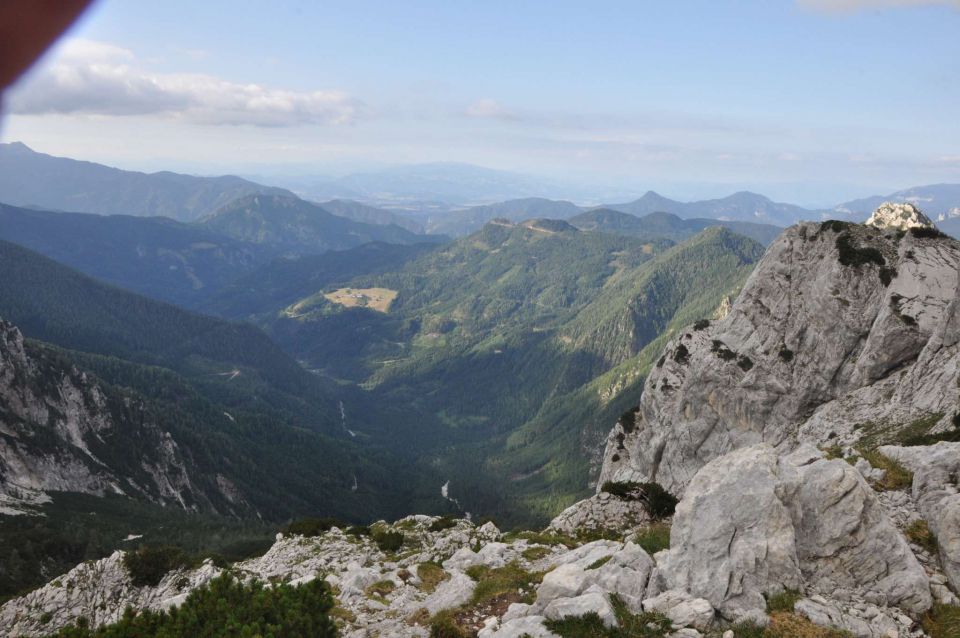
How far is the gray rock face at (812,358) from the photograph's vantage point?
2185 inches

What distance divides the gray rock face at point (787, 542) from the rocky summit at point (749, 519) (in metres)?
0.07

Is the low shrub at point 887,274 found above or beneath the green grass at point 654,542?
above

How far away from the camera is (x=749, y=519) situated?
23547 millimetres

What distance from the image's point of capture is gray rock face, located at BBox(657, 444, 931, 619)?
2148 cm

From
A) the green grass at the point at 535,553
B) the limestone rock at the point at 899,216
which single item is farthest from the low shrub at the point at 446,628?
the limestone rock at the point at 899,216

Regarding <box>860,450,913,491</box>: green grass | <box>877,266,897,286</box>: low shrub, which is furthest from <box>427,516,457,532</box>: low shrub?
<box>877,266,897,286</box>: low shrub

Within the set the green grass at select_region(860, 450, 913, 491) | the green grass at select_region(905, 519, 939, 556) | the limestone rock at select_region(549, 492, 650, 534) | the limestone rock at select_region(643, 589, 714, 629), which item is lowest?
the limestone rock at select_region(549, 492, 650, 534)

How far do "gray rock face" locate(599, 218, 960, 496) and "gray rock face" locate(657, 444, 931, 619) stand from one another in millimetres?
28639

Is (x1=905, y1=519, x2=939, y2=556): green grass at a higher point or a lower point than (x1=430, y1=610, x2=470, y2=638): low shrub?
higher

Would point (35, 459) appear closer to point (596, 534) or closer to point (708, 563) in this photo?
point (596, 534)

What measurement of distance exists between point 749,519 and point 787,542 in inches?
61.1

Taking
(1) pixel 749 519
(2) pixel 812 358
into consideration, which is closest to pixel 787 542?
(1) pixel 749 519

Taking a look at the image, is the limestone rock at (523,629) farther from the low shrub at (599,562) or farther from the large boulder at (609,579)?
the low shrub at (599,562)

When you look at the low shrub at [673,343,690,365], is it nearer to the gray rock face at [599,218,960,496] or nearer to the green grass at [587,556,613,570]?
the gray rock face at [599,218,960,496]
